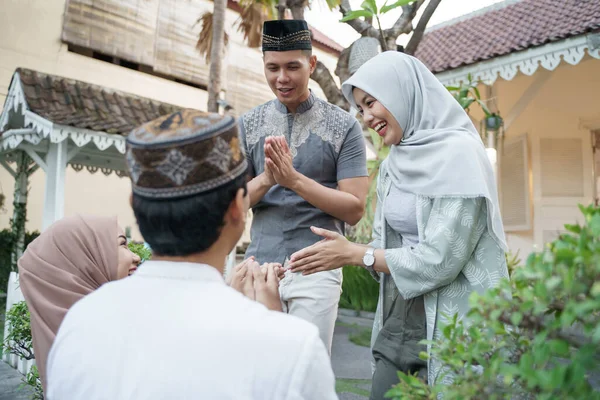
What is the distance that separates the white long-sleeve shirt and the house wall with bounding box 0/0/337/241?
9536 millimetres

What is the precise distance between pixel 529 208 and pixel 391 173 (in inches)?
322

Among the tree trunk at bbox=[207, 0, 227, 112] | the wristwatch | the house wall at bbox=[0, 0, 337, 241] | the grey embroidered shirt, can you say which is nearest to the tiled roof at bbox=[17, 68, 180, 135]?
the tree trunk at bbox=[207, 0, 227, 112]

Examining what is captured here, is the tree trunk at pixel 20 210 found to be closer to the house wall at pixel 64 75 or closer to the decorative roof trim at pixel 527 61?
the house wall at pixel 64 75

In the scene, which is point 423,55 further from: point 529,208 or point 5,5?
point 5,5

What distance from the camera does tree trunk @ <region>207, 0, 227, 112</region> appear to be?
833 cm

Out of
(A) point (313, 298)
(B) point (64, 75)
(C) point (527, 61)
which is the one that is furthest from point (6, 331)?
(B) point (64, 75)

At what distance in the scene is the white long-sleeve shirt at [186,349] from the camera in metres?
0.99

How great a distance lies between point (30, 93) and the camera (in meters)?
8.26

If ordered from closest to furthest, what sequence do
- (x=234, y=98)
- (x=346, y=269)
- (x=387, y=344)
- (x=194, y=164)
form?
(x=194, y=164) < (x=387, y=344) < (x=346, y=269) < (x=234, y=98)

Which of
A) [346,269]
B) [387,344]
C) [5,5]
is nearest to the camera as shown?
[387,344]

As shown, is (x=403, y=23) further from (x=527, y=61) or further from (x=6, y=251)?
(x=6, y=251)

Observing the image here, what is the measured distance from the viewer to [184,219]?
1.11 meters

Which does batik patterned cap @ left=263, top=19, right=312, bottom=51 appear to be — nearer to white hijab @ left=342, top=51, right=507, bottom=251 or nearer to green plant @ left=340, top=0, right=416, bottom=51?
white hijab @ left=342, top=51, right=507, bottom=251

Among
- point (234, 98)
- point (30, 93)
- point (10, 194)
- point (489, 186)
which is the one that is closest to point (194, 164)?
point (489, 186)
